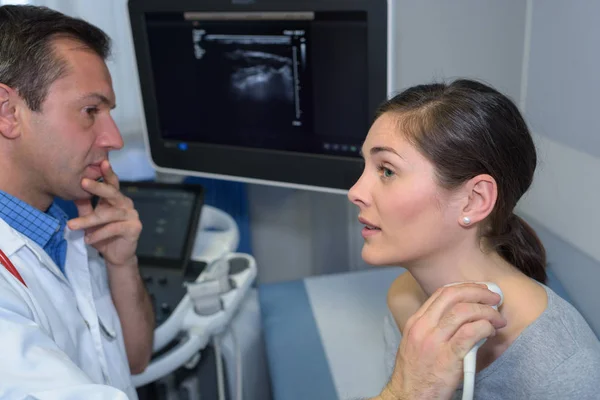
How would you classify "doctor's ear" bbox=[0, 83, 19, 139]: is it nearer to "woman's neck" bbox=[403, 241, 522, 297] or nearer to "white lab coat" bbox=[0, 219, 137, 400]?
"white lab coat" bbox=[0, 219, 137, 400]

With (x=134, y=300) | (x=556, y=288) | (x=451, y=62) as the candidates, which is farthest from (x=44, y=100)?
(x=556, y=288)

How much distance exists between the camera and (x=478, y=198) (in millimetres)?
948

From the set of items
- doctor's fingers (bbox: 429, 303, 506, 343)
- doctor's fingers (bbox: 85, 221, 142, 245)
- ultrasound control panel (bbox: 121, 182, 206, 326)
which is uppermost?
doctor's fingers (bbox: 429, 303, 506, 343)

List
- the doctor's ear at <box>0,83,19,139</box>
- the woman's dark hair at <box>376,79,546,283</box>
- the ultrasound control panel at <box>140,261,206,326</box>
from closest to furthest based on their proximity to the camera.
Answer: the woman's dark hair at <box>376,79,546,283</box>, the doctor's ear at <box>0,83,19,139</box>, the ultrasound control panel at <box>140,261,206,326</box>

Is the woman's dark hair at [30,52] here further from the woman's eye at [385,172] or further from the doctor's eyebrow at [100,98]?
the woman's eye at [385,172]

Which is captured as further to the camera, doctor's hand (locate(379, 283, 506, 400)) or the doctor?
the doctor

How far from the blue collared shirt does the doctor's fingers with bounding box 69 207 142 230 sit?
1.8 inches

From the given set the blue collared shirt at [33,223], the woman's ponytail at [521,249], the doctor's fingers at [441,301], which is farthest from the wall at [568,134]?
the blue collared shirt at [33,223]

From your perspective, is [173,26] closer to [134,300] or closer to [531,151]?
[134,300]

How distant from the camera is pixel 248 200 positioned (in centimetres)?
198

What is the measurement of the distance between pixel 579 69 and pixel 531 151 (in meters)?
0.47

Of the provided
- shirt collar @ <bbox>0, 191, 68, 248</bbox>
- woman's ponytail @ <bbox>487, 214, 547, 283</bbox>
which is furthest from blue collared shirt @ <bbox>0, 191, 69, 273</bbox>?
woman's ponytail @ <bbox>487, 214, 547, 283</bbox>

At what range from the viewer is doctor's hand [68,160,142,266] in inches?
48.9

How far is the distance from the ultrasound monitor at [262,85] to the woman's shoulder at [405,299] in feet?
0.93
